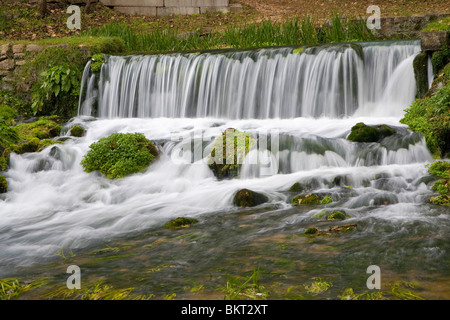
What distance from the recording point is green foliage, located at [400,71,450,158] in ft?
25.7

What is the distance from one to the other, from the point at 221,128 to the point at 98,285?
21.5 ft

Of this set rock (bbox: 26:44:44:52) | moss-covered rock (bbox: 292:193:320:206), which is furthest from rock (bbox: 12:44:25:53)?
moss-covered rock (bbox: 292:193:320:206)

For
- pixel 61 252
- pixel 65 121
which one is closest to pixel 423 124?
pixel 61 252

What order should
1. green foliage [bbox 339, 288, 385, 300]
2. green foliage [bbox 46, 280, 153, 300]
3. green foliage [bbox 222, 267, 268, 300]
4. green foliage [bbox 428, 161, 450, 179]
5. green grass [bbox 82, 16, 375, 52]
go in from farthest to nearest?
green grass [bbox 82, 16, 375, 52], green foliage [bbox 428, 161, 450, 179], green foliage [bbox 46, 280, 153, 300], green foliage [bbox 222, 267, 268, 300], green foliage [bbox 339, 288, 385, 300]

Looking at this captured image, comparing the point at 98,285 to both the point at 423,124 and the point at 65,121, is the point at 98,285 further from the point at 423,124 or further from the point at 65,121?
the point at 65,121

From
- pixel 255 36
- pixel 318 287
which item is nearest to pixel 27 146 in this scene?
pixel 255 36

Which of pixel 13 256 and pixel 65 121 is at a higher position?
pixel 65 121

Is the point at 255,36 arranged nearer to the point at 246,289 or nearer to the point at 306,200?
the point at 306,200

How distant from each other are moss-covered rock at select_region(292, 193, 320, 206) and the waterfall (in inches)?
169

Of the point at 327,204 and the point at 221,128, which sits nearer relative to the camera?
the point at 327,204

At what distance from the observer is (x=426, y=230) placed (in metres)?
5.22

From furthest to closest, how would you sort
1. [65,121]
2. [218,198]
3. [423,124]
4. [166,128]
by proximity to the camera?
[65,121], [166,128], [423,124], [218,198]

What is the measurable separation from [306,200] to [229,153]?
2.10m

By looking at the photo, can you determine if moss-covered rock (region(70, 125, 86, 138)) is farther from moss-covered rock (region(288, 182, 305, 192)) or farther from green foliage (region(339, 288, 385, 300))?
green foliage (region(339, 288, 385, 300))
